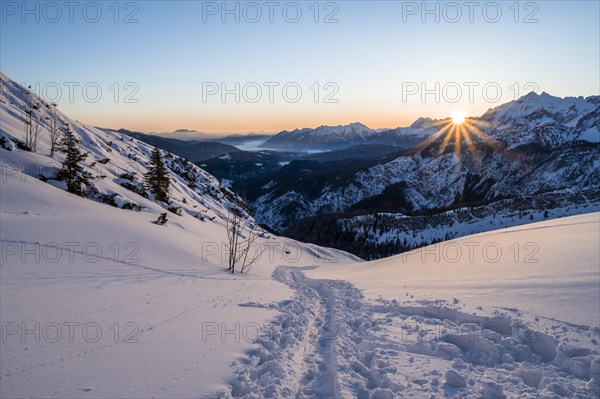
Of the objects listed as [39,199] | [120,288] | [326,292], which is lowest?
[326,292]

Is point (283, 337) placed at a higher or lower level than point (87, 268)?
lower

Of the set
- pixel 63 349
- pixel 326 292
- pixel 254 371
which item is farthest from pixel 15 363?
pixel 326 292

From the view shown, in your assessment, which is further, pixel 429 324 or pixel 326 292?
pixel 326 292

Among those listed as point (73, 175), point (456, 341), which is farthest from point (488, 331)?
point (73, 175)

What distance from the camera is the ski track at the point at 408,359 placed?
6.24 m

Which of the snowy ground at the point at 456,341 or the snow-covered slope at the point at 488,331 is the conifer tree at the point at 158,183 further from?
the snow-covered slope at the point at 488,331

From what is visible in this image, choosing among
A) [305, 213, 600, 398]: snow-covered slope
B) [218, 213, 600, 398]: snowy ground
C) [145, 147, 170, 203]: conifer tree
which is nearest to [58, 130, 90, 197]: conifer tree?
[145, 147, 170, 203]: conifer tree

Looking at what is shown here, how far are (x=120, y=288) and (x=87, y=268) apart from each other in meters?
2.58

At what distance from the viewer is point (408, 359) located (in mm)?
7566

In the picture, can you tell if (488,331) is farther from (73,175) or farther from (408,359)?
(73,175)

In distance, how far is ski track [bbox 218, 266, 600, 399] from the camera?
6.24 meters

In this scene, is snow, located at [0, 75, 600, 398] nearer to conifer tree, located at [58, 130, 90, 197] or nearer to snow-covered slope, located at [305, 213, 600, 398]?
snow-covered slope, located at [305, 213, 600, 398]

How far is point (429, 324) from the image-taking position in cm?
926

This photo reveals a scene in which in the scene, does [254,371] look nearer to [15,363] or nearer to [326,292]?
[15,363]
